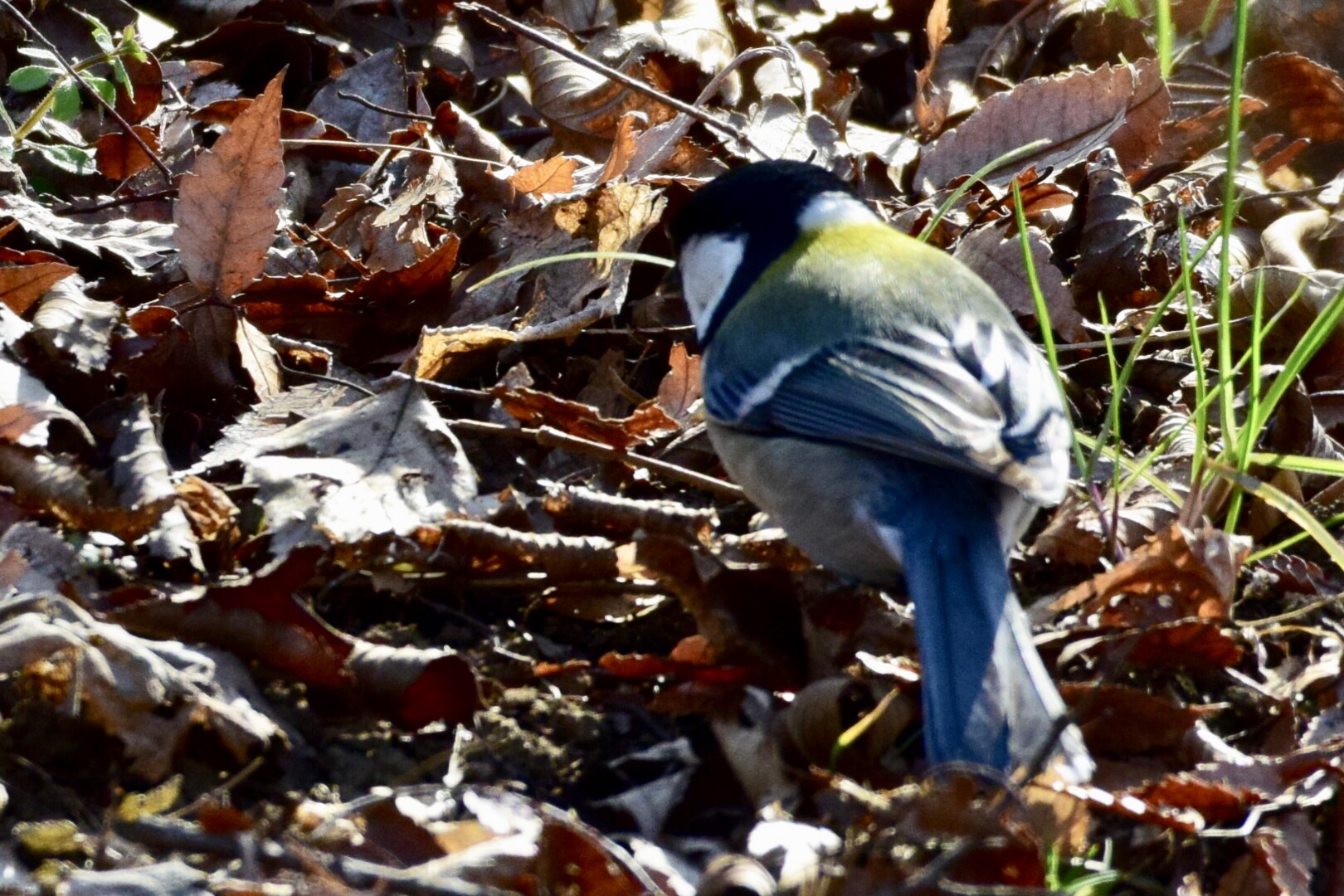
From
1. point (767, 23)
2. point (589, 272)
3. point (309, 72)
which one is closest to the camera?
point (589, 272)

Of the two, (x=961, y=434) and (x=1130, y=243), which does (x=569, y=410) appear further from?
(x=1130, y=243)

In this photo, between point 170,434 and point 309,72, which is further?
point 309,72

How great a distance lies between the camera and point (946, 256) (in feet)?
11.1

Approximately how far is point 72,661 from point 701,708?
109 cm

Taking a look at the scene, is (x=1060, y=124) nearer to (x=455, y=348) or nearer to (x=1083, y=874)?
(x=455, y=348)

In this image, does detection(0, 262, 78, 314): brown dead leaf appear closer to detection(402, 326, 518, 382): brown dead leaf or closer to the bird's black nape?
detection(402, 326, 518, 382): brown dead leaf

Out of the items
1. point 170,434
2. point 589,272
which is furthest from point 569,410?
point 170,434

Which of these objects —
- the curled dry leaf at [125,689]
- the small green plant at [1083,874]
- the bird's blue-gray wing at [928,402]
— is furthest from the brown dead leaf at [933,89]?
the curled dry leaf at [125,689]

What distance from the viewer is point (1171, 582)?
280 cm

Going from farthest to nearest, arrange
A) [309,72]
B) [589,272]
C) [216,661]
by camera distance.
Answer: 1. [309,72]
2. [589,272]
3. [216,661]

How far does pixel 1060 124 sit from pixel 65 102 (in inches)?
115

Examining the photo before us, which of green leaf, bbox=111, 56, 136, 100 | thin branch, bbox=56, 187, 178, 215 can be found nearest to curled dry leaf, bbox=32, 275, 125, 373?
thin branch, bbox=56, 187, 178, 215

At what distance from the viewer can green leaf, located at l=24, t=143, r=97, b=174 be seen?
403 cm

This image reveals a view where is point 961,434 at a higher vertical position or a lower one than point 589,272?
higher
